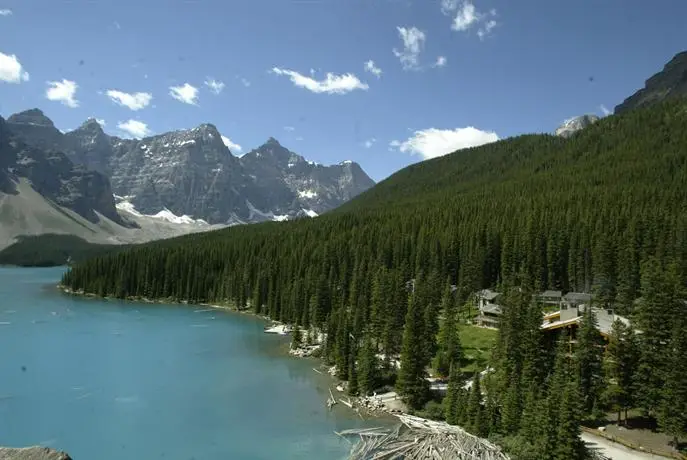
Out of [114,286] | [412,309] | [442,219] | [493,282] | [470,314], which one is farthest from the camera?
[114,286]

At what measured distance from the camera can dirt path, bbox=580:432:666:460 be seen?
3353 centimetres

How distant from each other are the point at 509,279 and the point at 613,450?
181 ft

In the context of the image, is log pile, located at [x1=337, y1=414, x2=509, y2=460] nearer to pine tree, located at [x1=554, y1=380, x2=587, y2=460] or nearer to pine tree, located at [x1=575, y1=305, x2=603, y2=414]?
pine tree, located at [x1=554, y1=380, x2=587, y2=460]

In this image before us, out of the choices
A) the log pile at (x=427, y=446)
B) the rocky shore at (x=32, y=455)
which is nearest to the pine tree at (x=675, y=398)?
the log pile at (x=427, y=446)

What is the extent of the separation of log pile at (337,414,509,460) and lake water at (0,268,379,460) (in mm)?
3160

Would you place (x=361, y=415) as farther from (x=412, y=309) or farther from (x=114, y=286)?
(x=114, y=286)

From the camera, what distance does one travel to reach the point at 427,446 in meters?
34.1

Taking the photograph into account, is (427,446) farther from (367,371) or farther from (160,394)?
(160,394)

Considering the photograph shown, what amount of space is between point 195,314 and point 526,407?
90.0 meters

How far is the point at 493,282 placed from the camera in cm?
10019

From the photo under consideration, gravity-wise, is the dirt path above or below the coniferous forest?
below

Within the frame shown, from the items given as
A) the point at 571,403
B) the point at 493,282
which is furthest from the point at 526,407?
the point at 493,282

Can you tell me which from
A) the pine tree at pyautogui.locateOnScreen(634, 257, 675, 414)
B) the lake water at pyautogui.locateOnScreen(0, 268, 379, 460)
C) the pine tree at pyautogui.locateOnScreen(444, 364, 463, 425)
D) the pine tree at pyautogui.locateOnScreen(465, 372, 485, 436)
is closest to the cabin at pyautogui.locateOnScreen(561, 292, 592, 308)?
the pine tree at pyautogui.locateOnScreen(634, 257, 675, 414)

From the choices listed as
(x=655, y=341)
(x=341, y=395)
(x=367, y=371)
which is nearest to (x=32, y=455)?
(x=655, y=341)
